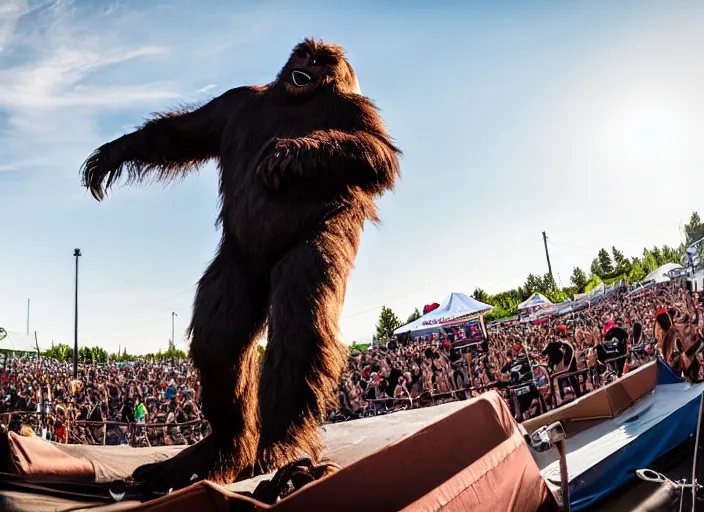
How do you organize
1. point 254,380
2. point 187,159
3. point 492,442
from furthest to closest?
1. point 187,159
2. point 254,380
3. point 492,442

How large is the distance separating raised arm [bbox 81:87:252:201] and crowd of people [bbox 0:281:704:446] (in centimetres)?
386

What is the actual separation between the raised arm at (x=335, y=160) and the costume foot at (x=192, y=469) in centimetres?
109

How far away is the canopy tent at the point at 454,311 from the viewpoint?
14328 millimetres

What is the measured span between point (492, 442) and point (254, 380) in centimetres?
103

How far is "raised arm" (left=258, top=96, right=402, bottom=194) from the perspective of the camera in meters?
1.95

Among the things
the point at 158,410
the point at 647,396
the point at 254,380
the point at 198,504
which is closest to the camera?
the point at 198,504

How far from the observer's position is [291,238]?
2.09 m

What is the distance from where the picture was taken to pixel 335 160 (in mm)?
1978

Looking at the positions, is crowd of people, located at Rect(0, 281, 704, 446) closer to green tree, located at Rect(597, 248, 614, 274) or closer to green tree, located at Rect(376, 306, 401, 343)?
green tree, located at Rect(376, 306, 401, 343)

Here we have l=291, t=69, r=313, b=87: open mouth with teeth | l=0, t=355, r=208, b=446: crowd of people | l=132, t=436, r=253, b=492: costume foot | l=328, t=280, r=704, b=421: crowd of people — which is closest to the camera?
l=132, t=436, r=253, b=492: costume foot

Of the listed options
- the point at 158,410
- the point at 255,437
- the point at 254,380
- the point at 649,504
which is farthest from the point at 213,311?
the point at 158,410

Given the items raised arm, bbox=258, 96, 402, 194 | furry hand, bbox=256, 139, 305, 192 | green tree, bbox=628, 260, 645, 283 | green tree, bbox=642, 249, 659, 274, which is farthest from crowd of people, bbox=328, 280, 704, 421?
green tree, bbox=642, 249, 659, 274

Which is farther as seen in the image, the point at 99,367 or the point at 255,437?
the point at 99,367

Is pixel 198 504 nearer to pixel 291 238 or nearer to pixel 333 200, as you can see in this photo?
pixel 291 238
